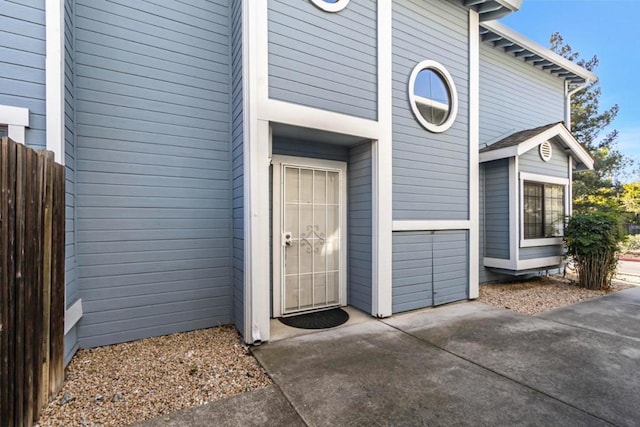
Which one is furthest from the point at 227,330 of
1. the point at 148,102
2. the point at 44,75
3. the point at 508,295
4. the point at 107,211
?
the point at 508,295

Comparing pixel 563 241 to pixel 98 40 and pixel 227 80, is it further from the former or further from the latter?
pixel 98 40

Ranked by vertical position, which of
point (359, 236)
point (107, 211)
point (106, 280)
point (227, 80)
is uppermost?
point (227, 80)

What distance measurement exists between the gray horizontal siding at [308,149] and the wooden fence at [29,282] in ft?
7.65

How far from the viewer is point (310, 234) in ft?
13.9

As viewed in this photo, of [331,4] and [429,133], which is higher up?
[331,4]

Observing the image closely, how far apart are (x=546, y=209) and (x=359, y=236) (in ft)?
15.4

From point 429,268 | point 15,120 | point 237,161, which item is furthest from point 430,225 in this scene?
point 15,120

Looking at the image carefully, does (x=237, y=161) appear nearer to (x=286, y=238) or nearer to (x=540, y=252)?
(x=286, y=238)

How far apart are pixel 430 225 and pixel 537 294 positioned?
271 centimetres

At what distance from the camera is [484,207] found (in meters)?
6.12

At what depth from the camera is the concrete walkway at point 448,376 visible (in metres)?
2.03

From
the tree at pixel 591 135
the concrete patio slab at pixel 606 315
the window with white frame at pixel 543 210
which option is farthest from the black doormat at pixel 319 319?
the tree at pixel 591 135

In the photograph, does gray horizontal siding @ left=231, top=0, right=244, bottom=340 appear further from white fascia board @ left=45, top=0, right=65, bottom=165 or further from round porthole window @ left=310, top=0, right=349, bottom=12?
white fascia board @ left=45, top=0, right=65, bottom=165

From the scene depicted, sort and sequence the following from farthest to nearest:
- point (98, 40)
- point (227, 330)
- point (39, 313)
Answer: point (227, 330)
point (98, 40)
point (39, 313)
